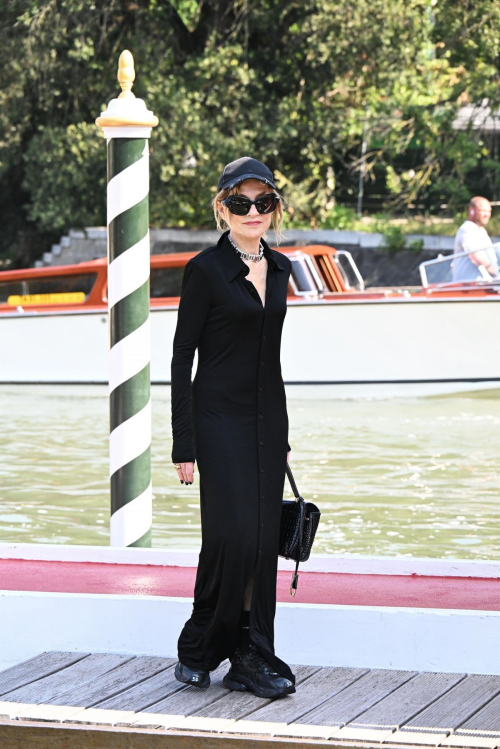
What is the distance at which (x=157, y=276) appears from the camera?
14.9 metres

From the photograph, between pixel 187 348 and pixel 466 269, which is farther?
pixel 466 269

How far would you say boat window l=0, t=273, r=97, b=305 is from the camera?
15070mm

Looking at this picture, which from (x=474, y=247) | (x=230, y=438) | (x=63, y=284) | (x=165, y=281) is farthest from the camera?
(x=63, y=284)

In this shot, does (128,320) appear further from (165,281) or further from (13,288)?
(13,288)

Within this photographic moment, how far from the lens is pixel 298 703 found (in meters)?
3.61

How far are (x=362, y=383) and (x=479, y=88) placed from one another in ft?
32.2

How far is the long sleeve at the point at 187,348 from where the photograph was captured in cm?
364

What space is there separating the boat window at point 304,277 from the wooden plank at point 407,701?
33.9 ft

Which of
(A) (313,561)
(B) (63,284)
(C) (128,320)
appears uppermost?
(C) (128,320)

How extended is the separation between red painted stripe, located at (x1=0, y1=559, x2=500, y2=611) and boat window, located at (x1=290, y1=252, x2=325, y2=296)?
9.41 m

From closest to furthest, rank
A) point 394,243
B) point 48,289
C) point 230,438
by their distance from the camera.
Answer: point 230,438
point 48,289
point 394,243

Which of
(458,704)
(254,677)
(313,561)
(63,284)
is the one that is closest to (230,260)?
(254,677)

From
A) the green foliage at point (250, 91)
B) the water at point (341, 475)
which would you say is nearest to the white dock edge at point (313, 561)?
the water at point (341, 475)

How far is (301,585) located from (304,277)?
992 centimetres
